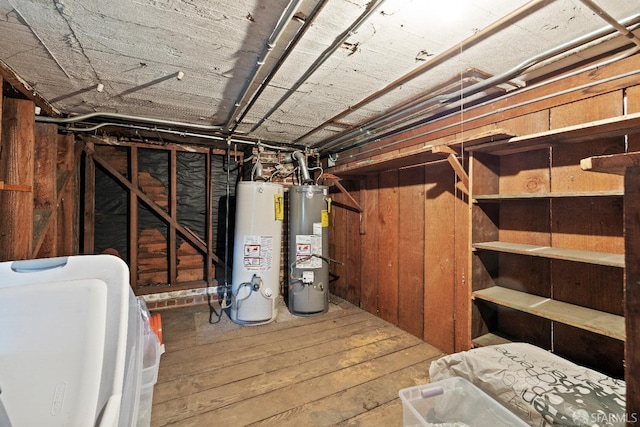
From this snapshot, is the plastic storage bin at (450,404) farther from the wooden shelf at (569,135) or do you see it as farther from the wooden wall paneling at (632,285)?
the wooden shelf at (569,135)

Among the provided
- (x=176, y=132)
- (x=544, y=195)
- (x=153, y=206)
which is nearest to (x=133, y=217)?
(x=153, y=206)

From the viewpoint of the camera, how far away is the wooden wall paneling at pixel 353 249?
3324 millimetres

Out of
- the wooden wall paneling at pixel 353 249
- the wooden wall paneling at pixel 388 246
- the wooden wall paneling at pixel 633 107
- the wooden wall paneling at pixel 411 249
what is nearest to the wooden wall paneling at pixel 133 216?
the wooden wall paneling at pixel 353 249

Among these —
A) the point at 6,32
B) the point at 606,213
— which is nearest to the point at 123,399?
the point at 6,32

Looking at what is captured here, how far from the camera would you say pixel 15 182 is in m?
1.78

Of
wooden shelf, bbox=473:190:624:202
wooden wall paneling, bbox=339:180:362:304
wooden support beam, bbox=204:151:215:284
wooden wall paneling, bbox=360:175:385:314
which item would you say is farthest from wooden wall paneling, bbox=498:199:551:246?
wooden support beam, bbox=204:151:215:284

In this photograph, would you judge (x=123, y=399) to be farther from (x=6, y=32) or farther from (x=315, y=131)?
(x=315, y=131)

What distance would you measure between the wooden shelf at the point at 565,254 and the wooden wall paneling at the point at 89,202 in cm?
373

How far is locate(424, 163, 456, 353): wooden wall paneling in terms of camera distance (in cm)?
221

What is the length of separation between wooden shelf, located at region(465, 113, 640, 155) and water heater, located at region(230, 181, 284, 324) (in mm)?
1984

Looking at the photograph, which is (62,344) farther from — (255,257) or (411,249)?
(411,249)

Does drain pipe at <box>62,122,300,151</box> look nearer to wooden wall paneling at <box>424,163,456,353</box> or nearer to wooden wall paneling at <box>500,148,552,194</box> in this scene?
wooden wall paneling at <box>424,163,456,353</box>

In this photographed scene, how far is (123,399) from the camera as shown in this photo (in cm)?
87

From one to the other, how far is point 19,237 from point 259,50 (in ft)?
6.30
